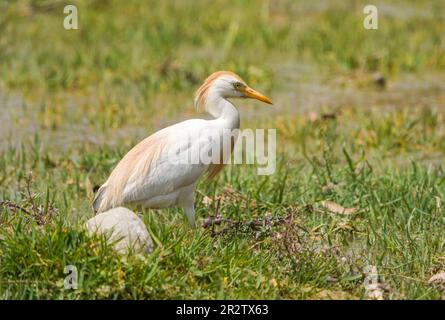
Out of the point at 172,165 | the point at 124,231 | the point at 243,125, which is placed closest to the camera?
the point at 124,231

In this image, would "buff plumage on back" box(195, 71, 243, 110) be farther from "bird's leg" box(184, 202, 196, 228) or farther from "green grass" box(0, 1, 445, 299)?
"green grass" box(0, 1, 445, 299)

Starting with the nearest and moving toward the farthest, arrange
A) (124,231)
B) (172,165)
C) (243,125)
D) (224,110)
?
(124,231)
(172,165)
(224,110)
(243,125)

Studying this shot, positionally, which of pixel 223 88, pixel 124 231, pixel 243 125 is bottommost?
pixel 124 231

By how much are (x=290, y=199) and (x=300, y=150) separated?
1.84 meters

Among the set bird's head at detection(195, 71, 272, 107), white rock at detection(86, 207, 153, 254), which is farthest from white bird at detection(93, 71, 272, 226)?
white rock at detection(86, 207, 153, 254)

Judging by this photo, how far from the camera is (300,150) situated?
Result: 828 cm

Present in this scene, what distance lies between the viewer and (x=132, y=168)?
5520mm

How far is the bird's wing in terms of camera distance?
545cm

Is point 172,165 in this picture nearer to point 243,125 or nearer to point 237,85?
point 237,85

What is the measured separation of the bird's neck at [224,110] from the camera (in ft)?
18.3

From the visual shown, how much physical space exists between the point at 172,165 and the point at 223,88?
545mm

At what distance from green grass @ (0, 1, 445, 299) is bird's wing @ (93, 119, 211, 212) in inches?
6.8

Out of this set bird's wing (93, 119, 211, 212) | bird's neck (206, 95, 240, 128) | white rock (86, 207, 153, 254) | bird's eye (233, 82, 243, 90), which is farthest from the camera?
bird's eye (233, 82, 243, 90)

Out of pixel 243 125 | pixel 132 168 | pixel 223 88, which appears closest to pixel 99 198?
pixel 132 168
